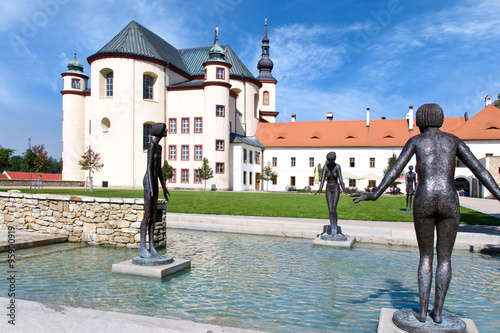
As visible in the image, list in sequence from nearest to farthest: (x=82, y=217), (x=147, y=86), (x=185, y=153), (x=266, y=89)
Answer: (x=82, y=217), (x=147, y=86), (x=185, y=153), (x=266, y=89)

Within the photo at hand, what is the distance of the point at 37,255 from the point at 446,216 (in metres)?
8.16

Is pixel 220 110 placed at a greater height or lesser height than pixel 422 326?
greater

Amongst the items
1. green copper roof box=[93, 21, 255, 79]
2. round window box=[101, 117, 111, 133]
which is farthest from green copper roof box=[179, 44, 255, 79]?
round window box=[101, 117, 111, 133]

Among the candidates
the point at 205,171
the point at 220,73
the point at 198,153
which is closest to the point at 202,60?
the point at 220,73

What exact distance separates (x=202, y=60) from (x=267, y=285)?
185ft

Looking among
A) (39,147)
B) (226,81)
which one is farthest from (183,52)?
(39,147)

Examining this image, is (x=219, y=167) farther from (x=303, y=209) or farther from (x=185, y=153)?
(x=303, y=209)

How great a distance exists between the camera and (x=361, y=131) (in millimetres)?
58000

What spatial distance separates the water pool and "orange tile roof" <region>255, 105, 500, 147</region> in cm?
4880

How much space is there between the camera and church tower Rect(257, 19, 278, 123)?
66125 millimetres

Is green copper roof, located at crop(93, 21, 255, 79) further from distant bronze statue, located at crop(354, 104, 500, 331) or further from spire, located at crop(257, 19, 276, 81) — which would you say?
distant bronze statue, located at crop(354, 104, 500, 331)

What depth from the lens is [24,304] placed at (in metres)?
4.43

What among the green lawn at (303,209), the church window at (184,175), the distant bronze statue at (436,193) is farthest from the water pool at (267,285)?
the church window at (184,175)

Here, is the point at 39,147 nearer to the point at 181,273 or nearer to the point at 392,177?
the point at 181,273
